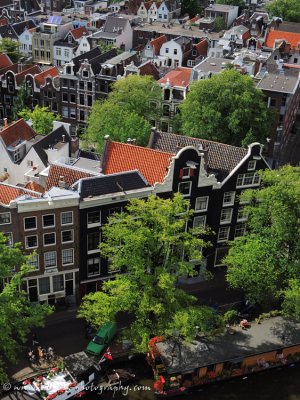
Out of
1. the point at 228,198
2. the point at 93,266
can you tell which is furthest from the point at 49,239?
the point at 228,198

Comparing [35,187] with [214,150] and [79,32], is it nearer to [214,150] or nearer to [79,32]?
[214,150]

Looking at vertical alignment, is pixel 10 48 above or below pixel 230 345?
above

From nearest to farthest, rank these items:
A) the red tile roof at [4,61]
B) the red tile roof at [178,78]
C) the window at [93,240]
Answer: the window at [93,240], the red tile roof at [178,78], the red tile roof at [4,61]

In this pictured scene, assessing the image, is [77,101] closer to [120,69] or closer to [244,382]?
[120,69]

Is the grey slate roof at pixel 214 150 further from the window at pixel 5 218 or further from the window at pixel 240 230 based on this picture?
the window at pixel 5 218

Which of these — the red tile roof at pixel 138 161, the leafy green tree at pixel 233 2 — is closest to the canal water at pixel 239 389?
the red tile roof at pixel 138 161

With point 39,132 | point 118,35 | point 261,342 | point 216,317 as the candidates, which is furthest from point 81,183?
point 118,35
